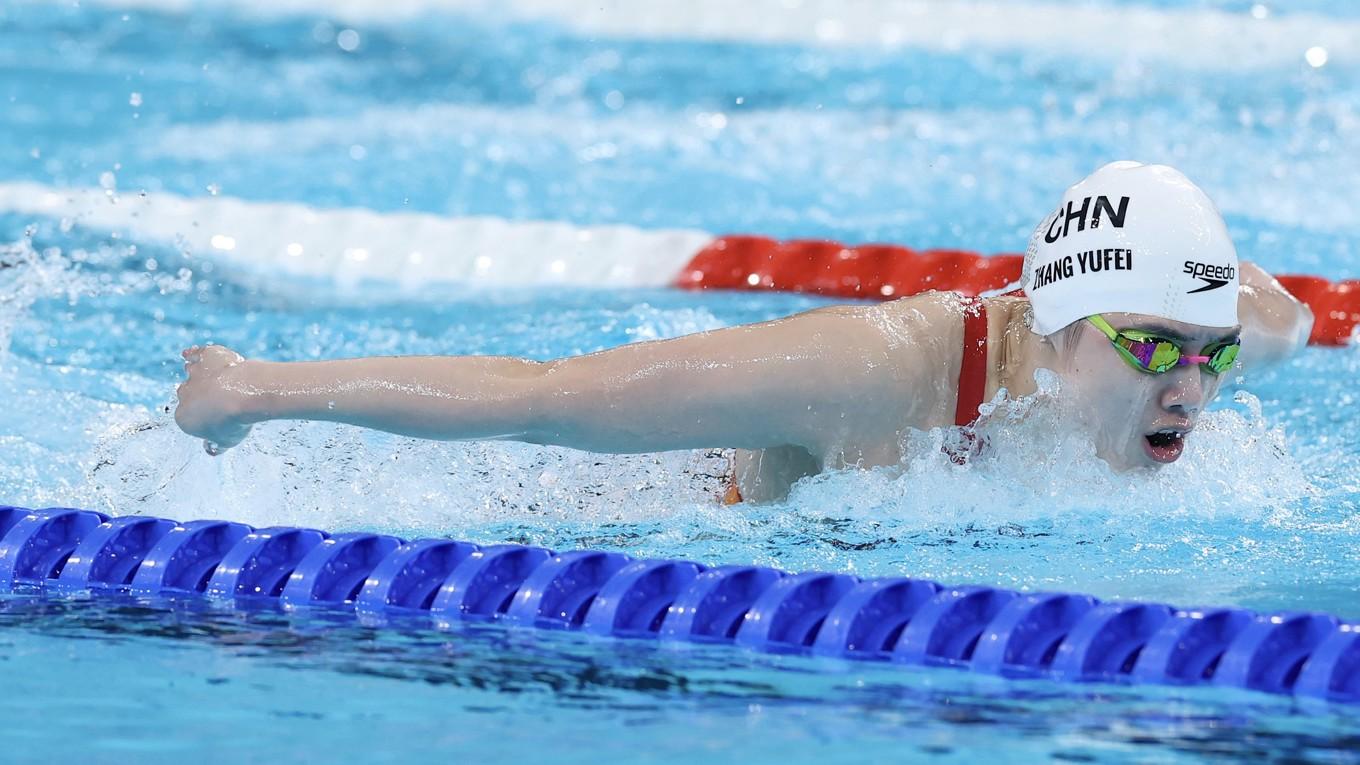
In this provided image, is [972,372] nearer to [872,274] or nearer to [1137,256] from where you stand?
[1137,256]

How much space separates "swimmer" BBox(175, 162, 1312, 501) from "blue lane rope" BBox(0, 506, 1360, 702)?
0.69ft

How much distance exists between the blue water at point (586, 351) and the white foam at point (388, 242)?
0.58 ft

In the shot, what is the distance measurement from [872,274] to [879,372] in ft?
9.51

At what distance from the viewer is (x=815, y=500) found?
3074mm

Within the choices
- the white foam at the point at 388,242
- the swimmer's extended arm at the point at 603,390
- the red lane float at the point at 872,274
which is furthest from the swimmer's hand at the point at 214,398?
the white foam at the point at 388,242

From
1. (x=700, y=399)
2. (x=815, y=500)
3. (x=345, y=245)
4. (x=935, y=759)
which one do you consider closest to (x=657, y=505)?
(x=815, y=500)

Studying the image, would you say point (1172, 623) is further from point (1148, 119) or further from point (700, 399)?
point (1148, 119)

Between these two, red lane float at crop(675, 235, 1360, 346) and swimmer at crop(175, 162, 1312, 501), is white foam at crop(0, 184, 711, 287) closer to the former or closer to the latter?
red lane float at crop(675, 235, 1360, 346)

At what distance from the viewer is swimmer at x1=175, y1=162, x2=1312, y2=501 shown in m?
2.74

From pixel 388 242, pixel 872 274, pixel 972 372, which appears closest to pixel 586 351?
pixel 872 274

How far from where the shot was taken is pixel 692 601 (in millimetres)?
2641

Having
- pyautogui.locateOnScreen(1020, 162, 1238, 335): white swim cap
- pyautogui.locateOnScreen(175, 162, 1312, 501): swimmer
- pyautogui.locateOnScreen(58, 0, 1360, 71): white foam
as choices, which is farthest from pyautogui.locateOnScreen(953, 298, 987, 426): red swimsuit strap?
pyautogui.locateOnScreen(58, 0, 1360, 71): white foam

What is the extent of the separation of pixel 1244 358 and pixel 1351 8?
299 inches

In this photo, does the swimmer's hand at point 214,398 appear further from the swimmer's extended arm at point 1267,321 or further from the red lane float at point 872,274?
the red lane float at point 872,274
